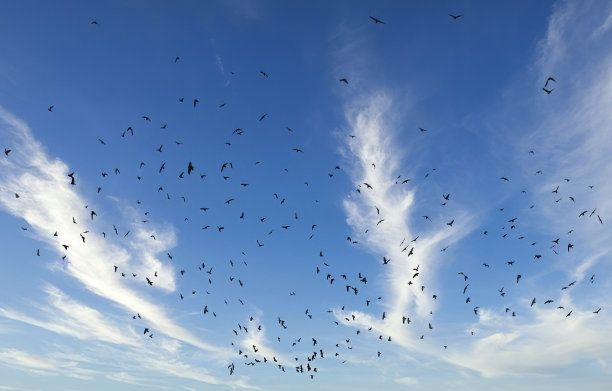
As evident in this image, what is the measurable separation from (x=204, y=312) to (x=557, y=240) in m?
43.3

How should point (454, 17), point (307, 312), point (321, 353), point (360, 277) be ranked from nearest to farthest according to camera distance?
point (454, 17)
point (360, 277)
point (321, 353)
point (307, 312)

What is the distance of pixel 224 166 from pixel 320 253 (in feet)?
76.8

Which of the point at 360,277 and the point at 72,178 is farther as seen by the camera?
the point at 360,277

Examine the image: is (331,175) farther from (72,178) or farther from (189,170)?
(72,178)

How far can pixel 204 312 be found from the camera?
168 ft

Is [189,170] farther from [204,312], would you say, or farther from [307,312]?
[307,312]

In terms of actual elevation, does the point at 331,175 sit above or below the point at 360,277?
above

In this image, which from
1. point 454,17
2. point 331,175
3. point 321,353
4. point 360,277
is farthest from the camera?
point 321,353

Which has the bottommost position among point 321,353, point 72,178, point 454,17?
point 321,353

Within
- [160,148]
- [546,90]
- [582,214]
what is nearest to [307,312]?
[160,148]

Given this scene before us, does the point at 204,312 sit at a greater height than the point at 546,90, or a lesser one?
lesser

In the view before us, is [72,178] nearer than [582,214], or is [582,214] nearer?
[72,178]

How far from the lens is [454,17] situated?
3136 centimetres

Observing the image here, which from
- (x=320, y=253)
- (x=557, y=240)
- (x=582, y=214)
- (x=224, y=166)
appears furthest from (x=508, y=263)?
(x=224, y=166)
